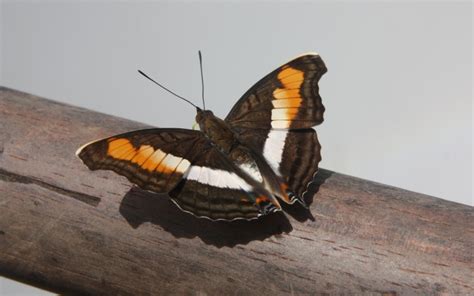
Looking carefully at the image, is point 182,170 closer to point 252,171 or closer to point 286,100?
point 252,171

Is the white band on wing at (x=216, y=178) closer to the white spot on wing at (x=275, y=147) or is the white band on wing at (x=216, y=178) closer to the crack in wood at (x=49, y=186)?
the white spot on wing at (x=275, y=147)

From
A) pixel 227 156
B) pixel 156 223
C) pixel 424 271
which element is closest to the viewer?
pixel 424 271

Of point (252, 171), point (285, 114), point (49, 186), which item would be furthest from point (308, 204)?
point (49, 186)

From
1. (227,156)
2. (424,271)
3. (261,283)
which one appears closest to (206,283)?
(261,283)

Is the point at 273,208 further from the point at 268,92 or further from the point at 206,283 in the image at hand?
the point at 268,92

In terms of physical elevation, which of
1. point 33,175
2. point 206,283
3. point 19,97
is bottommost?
point 206,283

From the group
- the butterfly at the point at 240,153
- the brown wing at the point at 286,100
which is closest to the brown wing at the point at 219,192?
the butterfly at the point at 240,153
